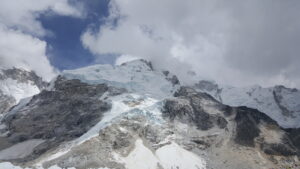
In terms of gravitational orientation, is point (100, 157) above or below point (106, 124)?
below

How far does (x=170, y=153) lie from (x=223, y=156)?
30.2 meters

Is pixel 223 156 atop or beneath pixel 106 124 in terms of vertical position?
beneath

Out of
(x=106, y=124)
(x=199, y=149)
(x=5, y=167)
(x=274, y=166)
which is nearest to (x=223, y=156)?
(x=199, y=149)

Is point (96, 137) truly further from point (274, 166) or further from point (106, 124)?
point (274, 166)

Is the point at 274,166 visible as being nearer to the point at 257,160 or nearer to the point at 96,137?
the point at 257,160

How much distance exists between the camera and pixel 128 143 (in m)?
186

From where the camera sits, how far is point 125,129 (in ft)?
644

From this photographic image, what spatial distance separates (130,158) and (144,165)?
27.8ft

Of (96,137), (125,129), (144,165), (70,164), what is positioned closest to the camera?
(70,164)

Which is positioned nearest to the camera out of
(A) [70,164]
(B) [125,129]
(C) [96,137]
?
(A) [70,164]

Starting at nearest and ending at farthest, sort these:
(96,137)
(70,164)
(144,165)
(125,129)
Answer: (70,164), (144,165), (96,137), (125,129)

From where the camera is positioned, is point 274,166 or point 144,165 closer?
point 144,165

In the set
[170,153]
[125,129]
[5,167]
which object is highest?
[125,129]

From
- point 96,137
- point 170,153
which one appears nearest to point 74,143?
point 96,137
